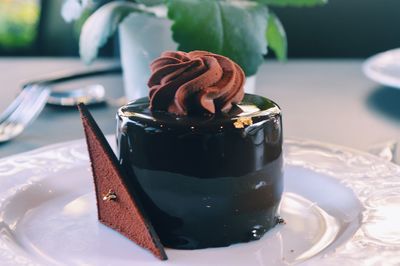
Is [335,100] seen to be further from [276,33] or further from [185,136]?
[185,136]

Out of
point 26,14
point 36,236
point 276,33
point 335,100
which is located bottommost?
point 26,14

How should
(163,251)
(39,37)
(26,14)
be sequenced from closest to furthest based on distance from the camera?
(163,251) < (39,37) < (26,14)

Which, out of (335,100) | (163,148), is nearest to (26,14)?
(335,100)

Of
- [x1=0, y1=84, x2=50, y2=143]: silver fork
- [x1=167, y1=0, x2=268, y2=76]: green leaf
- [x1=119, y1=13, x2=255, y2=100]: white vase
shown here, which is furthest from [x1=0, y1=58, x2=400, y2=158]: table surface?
[x1=167, y1=0, x2=268, y2=76]: green leaf

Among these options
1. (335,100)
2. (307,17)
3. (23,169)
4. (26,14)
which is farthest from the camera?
(26,14)

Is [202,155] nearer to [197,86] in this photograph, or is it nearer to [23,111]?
[197,86]

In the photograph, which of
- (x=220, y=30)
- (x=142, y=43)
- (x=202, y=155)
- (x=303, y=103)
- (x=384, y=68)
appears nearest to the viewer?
(x=202, y=155)

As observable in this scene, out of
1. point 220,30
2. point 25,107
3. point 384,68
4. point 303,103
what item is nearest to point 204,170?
point 220,30
